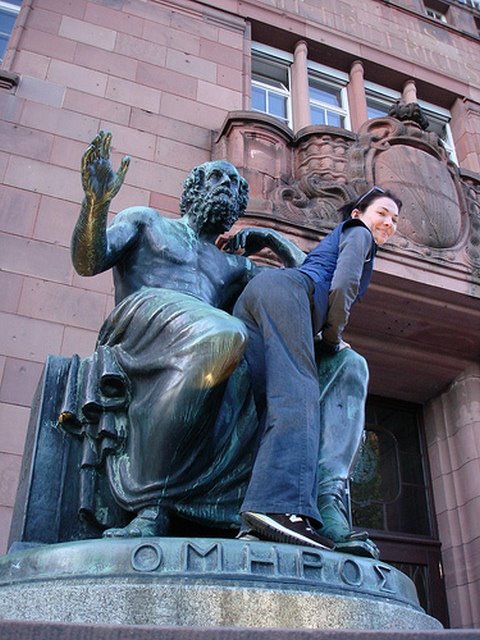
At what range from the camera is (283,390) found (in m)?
2.42

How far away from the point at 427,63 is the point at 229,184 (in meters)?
8.47

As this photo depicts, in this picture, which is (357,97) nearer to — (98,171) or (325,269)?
(325,269)

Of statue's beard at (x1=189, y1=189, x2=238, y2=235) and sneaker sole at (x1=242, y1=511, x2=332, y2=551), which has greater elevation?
statue's beard at (x1=189, y1=189, x2=238, y2=235)

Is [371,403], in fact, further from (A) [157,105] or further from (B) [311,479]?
(B) [311,479]

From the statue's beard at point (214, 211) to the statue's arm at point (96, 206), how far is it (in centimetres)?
50

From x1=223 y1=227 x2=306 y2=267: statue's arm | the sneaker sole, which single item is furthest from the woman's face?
the sneaker sole

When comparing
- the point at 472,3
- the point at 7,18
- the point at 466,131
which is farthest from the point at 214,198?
the point at 472,3

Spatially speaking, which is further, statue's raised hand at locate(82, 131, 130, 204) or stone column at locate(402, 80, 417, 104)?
stone column at locate(402, 80, 417, 104)

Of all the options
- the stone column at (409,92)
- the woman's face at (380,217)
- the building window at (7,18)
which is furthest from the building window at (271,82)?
→ the woman's face at (380,217)

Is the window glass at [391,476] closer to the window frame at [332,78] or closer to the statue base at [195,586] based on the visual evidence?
the window frame at [332,78]

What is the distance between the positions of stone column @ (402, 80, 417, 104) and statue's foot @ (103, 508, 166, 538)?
9.05 meters

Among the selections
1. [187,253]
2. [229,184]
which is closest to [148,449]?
[187,253]

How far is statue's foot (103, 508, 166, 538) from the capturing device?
85.3 inches

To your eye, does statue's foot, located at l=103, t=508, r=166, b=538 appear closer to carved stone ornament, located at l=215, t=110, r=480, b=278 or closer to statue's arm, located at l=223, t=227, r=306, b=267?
statue's arm, located at l=223, t=227, r=306, b=267
